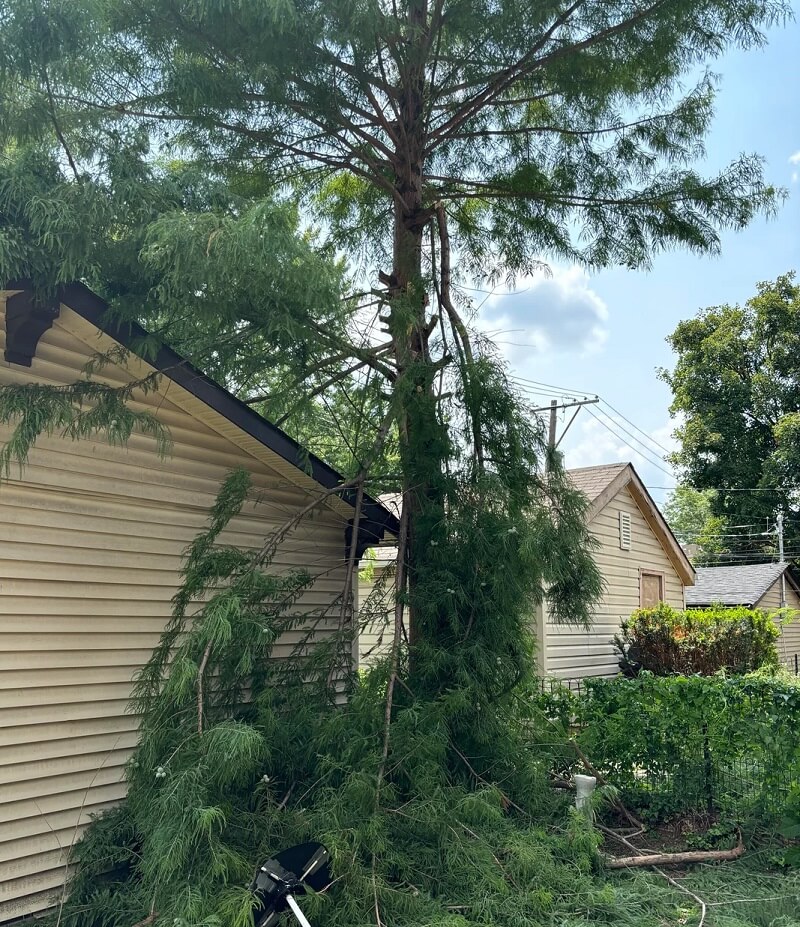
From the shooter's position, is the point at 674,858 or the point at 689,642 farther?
the point at 689,642

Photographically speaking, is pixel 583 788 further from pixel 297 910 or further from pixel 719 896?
pixel 297 910

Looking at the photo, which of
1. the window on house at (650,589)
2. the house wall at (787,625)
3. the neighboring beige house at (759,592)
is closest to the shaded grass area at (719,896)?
the window on house at (650,589)

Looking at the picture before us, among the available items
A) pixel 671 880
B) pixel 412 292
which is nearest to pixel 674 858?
pixel 671 880

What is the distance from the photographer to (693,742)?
19.7ft

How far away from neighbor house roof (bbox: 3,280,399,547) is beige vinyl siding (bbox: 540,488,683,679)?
5.98 m

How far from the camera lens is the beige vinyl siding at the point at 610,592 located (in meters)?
11.1

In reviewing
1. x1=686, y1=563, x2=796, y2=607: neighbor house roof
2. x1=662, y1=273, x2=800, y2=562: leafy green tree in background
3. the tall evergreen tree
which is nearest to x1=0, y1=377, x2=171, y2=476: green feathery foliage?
the tall evergreen tree

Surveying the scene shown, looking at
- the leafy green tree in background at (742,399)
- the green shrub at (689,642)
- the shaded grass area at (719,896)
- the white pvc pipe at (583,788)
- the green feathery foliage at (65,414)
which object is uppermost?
the leafy green tree in background at (742,399)

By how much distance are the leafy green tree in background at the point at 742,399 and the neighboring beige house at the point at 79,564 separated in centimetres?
2318

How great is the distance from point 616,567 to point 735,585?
9.08 meters

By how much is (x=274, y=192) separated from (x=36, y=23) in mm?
3445

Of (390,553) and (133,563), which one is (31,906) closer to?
(133,563)

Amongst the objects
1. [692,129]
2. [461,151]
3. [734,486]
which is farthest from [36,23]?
[734,486]

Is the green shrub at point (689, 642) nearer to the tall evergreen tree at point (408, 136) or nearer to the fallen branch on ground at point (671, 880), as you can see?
the fallen branch on ground at point (671, 880)
